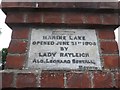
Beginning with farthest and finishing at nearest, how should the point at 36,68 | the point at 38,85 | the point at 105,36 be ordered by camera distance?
1. the point at 105,36
2. the point at 36,68
3. the point at 38,85

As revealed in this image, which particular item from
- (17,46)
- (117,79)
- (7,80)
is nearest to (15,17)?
(17,46)

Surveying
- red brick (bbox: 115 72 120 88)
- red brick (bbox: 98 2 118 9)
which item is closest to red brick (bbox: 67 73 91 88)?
red brick (bbox: 115 72 120 88)

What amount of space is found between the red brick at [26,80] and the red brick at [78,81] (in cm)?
20

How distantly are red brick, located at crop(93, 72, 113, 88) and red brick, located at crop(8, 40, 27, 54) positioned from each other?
1.61 feet

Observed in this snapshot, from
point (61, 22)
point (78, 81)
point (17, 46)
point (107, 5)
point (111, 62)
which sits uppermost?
point (107, 5)

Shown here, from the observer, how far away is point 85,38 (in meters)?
1.63

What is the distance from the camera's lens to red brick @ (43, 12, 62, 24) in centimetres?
160

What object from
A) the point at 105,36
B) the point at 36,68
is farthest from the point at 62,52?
the point at 105,36

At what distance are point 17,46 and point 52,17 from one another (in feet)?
1.00

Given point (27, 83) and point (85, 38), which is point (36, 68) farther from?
point (85, 38)

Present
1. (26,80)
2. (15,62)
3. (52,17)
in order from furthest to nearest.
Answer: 1. (52,17)
2. (15,62)
3. (26,80)

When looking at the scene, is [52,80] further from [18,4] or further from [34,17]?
[18,4]

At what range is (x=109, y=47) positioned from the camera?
5.15 ft

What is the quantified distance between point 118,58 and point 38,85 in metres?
0.54
